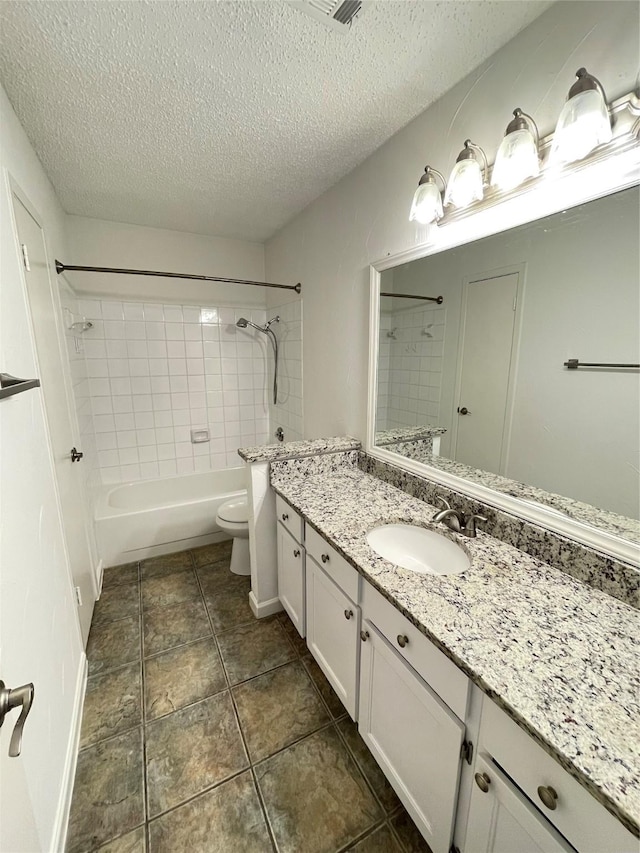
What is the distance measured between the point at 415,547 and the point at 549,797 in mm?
745

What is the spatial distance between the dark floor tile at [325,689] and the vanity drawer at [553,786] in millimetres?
902

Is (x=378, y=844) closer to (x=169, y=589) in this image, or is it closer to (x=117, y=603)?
(x=169, y=589)

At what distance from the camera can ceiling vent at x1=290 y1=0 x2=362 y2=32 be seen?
0.92 meters

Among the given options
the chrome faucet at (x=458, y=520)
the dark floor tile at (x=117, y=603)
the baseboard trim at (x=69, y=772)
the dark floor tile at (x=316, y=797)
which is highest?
the chrome faucet at (x=458, y=520)

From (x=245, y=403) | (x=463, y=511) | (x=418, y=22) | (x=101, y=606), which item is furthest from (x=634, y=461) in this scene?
(x=245, y=403)

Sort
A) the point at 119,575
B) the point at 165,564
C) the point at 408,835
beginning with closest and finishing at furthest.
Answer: the point at 408,835 < the point at 119,575 < the point at 165,564

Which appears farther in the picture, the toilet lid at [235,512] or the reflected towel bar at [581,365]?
the toilet lid at [235,512]

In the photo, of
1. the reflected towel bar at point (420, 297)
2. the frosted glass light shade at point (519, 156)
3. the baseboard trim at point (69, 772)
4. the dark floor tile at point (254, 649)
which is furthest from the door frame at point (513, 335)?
the baseboard trim at point (69, 772)

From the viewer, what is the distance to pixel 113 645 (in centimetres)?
174

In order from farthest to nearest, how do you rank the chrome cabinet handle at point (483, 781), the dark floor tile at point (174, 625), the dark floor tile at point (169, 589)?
the dark floor tile at point (169, 589)
the dark floor tile at point (174, 625)
the chrome cabinet handle at point (483, 781)

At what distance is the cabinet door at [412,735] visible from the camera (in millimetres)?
821

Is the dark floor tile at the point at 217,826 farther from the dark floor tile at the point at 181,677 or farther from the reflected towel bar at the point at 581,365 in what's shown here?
the reflected towel bar at the point at 581,365

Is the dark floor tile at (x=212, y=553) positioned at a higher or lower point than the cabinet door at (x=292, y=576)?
lower

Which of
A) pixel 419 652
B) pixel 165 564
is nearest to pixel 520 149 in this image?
pixel 419 652
